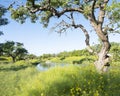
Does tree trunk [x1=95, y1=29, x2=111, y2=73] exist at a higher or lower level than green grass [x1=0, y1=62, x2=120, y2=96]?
higher

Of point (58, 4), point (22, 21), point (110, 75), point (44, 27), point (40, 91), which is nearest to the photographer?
point (40, 91)

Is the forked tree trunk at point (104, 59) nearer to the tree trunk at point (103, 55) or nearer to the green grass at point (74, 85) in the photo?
the tree trunk at point (103, 55)

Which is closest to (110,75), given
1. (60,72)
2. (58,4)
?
(60,72)

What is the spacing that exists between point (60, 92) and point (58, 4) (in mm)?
9323

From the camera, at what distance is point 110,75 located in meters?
15.4

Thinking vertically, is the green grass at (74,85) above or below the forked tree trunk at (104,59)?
below

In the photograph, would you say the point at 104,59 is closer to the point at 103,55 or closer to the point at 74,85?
the point at 103,55

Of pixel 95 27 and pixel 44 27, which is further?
pixel 44 27

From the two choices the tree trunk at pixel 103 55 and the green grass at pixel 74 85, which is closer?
the green grass at pixel 74 85

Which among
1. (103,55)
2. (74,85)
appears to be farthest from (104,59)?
(74,85)

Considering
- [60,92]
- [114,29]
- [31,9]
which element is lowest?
[60,92]

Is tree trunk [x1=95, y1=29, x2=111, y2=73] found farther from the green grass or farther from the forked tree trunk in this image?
the green grass

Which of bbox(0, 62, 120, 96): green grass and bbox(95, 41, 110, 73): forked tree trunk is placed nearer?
bbox(0, 62, 120, 96): green grass

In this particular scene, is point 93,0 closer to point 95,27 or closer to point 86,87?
point 95,27
